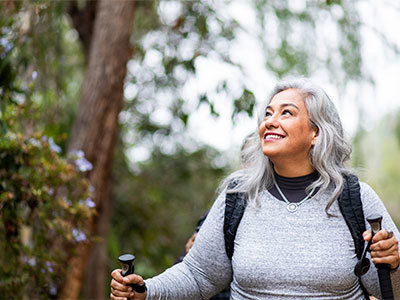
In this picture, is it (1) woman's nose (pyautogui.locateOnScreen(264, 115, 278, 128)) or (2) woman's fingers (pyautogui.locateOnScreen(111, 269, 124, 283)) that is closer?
(2) woman's fingers (pyautogui.locateOnScreen(111, 269, 124, 283))

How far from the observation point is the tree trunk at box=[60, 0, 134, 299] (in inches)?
176

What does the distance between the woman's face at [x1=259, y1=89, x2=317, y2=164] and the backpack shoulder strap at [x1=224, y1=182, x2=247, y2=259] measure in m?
0.23

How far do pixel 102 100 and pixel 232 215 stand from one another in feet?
7.98

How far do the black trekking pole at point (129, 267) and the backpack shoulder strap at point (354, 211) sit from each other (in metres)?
0.85

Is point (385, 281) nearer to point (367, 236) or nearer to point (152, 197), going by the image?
point (367, 236)

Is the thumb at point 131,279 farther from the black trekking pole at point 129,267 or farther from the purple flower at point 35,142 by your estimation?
the purple flower at point 35,142

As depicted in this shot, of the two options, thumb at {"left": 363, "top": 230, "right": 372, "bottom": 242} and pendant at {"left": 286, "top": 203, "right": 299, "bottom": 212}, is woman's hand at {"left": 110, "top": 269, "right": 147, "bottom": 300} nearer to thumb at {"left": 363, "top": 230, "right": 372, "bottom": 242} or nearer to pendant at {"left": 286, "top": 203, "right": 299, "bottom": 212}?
pendant at {"left": 286, "top": 203, "right": 299, "bottom": 212}

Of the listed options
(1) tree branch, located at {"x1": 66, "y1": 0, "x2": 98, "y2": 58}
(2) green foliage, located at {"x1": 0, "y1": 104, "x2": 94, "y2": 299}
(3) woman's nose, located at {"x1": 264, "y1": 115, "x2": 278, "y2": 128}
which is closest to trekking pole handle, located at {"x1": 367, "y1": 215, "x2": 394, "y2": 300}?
(3) woman's nose, located at {"x1": 264, "y1": 115, "x2": 278, "y2": 128}

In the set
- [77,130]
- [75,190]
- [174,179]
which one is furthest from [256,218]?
[174,179]

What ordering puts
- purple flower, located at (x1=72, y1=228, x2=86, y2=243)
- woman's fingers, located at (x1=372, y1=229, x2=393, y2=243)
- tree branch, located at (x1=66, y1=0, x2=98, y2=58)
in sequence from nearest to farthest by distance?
1. woman's fingers, located at (x1=372, y1=229, x2=393, y2=243)
2. purple flower, located at (x1=72, y1=228, x2=86, y2=243)
3. tree branch, located at (x1=66, y1=0, x2=98, y2=58)

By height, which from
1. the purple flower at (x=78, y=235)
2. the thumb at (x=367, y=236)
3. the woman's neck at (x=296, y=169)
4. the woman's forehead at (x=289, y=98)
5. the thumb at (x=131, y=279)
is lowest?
the purple flower at (x=78, y=235)

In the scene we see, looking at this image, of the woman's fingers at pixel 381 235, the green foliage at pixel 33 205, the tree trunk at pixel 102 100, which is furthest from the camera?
the tree trunk at pixel 102 100

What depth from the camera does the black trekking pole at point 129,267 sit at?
206cm

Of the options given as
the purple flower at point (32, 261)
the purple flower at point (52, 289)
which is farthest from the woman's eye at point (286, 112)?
the purple flower at point (52, 289)
